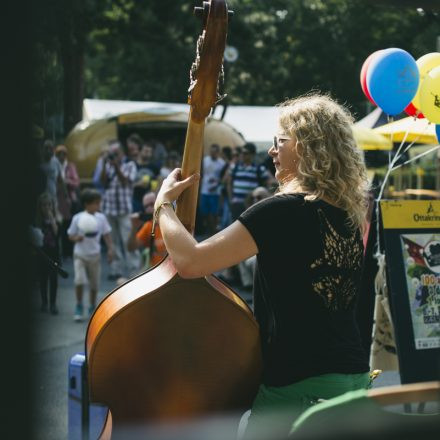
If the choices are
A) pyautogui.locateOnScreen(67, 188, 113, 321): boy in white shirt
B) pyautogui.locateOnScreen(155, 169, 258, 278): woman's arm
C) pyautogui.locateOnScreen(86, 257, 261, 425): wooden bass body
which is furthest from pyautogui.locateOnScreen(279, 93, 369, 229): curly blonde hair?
pyautogui.locateOnScreen(67, 188, 113, 321): boy in white shirt

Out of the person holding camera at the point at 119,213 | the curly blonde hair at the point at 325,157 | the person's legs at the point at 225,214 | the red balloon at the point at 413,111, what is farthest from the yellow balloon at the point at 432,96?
the person's legs at the point at 225,214

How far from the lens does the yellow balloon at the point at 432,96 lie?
138 inches

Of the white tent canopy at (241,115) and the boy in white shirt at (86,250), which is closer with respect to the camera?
the boy in white shirt at (86,250)

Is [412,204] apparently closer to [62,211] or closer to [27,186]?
[27,186]

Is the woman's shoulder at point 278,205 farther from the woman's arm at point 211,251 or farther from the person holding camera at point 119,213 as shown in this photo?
the person holding camera at point 119,213

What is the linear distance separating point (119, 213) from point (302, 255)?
7374mm

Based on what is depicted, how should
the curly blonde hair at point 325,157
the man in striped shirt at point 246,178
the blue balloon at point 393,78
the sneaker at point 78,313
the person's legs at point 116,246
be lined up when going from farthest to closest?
the man in striped shirt at point 246,178
the person's legs at point 116,246
the sneaker at point 78,313
the blue balloon at point 393,78
the curly blonde hair at point 325,157

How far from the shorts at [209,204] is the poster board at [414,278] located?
8.93 meters

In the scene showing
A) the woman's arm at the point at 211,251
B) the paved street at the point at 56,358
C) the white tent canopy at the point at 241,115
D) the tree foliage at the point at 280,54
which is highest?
the tree foliage at the point at 280,54

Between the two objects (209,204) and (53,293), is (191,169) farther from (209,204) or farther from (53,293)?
(209,204)

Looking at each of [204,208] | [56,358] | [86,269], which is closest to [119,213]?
[86,269]

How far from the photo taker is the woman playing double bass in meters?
1.83

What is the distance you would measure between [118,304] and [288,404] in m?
0.48

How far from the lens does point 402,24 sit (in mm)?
30734
